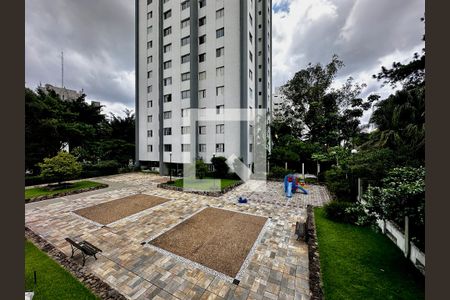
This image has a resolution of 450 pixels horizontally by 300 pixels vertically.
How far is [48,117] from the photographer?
19.2 m

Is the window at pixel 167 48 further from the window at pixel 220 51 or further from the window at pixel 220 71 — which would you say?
the window at pixel 220 71

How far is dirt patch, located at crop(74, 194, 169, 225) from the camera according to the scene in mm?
9000

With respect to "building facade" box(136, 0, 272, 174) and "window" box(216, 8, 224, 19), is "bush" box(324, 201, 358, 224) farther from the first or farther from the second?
"window" box(216, 8, 224, 19)

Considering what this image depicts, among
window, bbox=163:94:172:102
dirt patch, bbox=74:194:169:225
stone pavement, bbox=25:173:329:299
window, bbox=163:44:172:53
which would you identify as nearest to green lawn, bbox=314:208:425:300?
stone pavement, bbox=25:173:329:299

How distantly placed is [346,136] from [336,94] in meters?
6.33

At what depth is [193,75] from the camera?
20422 millimetres

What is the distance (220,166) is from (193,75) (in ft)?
38.4

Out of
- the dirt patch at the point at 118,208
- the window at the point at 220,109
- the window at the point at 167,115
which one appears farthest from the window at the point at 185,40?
the dirt patch at the point at 118,208

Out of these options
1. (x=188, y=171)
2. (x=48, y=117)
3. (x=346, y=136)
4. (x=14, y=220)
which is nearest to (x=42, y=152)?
(x=48, y=117)

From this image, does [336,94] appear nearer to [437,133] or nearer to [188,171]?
[188,171]

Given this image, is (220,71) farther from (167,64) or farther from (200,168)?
(200,168)

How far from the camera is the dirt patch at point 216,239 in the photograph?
562cm

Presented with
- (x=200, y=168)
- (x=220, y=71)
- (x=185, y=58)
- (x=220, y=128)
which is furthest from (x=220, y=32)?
(x=200, y=168)

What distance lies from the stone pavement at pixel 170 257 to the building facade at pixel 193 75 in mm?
10565
